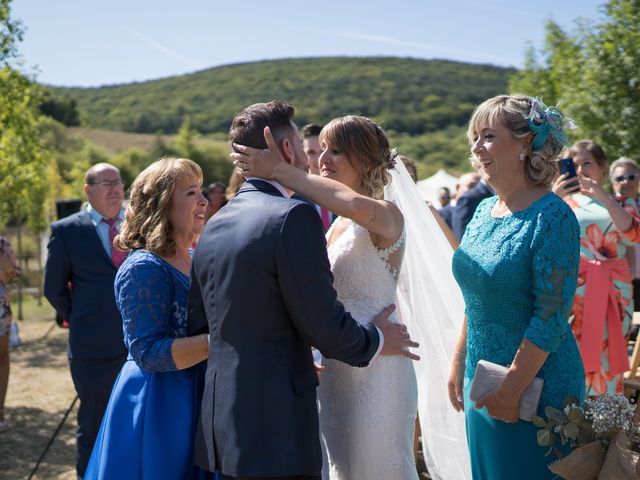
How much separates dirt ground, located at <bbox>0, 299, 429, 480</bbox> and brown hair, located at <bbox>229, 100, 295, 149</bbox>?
3532mm

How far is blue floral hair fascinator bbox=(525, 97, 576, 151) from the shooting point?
9.27 ft

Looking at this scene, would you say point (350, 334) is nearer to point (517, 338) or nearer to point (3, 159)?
point (517, 338)

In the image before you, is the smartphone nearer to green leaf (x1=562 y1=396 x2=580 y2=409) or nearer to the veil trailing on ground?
the veil trailing on ground

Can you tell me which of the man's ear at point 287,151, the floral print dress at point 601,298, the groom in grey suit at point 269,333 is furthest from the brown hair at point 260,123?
the floral print dress at point 601,298

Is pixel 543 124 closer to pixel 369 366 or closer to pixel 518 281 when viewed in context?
pixel 518 281

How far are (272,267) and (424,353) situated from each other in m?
1.95

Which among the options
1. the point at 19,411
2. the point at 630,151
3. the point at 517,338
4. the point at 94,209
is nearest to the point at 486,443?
the point at 517,338

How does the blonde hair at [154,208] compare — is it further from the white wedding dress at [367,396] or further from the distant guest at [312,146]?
the distant guest at [312,146]

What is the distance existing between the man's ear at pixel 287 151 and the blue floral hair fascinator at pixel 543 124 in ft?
3.02

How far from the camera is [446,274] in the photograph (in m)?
4.27

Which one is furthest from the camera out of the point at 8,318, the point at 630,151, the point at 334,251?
the point at 630,151

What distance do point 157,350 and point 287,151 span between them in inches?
36.0

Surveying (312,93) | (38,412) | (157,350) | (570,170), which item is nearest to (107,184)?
(157,350)

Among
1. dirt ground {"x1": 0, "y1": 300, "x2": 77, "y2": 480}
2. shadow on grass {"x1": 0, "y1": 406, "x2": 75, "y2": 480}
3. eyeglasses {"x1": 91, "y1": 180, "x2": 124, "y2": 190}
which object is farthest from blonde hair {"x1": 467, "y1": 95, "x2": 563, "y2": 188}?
shadow on grass {"x1": 0, "y1": 406, "x2": 75, "y2": 480}
